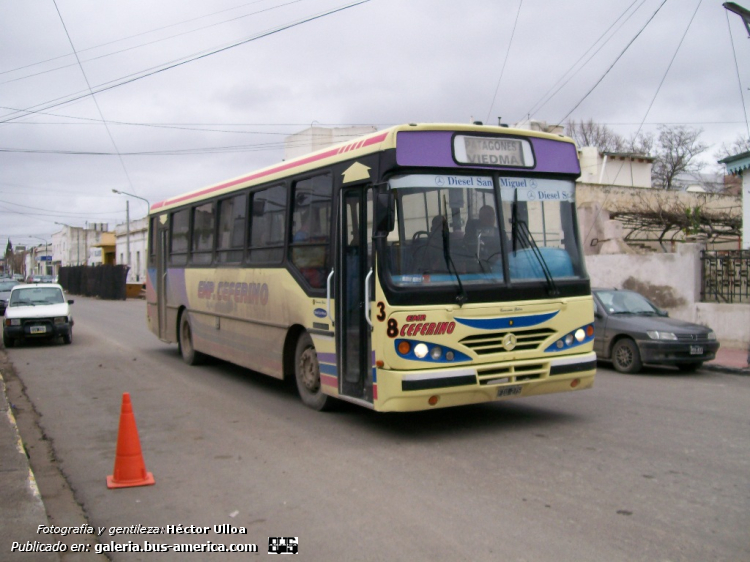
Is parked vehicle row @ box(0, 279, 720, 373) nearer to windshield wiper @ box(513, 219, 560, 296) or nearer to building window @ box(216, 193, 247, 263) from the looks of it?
windshield wiper @ box(513, 219, 560, 296)

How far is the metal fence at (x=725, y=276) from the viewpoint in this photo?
53.4 ft

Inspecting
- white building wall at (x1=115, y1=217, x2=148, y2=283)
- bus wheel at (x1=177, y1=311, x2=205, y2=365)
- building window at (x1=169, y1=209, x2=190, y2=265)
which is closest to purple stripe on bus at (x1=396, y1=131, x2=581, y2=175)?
building window at (x1=169, y1=209, x2=190, y2=265)

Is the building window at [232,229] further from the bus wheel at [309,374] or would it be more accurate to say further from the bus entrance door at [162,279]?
the bus entrance door at [162,279]

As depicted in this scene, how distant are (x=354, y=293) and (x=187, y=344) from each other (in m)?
7.33

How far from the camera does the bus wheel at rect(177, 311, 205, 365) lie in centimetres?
1413

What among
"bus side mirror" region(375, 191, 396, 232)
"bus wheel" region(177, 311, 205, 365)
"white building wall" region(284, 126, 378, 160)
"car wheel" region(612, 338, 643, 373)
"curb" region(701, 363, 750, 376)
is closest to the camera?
"bus side mirror" region(375, 191, 396, 232)

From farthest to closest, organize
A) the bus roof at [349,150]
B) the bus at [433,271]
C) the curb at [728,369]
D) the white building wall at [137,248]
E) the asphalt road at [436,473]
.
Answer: the white building wall at [137,248]
the curb at [728,369]
the bus roof at [349,150]
the bus at [433,271]
the asphalt road at [436,473]

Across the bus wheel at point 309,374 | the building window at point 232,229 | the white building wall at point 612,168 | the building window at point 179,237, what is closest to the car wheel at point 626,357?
the bus wheel at point 309,374

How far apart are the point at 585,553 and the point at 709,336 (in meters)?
9.63

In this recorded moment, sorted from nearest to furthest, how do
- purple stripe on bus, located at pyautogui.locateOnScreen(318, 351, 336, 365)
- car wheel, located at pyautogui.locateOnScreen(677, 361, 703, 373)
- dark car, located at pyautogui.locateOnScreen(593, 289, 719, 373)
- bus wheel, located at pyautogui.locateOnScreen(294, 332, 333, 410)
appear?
purple stripe on bus, located at pyautogui.locateOnScreen(318, 351, 336, 365), bus wheel, located at pyautogui.locateOnScreen(294, 332, 333, 410), dark car, located at pyautogui.locateOnScreen(593, 289, 719, 373), car wheel, located at pyautogui.locateOnScreen(677, 361, 703, 373)

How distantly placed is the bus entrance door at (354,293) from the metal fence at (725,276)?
11379 mm

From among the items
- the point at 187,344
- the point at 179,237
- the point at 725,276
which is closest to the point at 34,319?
the point at 187,344

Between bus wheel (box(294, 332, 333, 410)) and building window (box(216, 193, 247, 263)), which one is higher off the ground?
building window (box(216, 193, 247, 263))

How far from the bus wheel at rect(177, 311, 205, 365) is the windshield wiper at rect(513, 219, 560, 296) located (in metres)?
8.01
